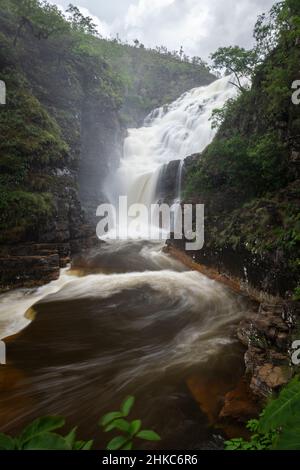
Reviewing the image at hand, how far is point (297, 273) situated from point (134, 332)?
370cm

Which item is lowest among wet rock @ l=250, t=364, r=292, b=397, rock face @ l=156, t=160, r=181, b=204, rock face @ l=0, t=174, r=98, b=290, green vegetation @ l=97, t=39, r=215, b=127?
wet rock @ l=250, t=364, r=292, b=397

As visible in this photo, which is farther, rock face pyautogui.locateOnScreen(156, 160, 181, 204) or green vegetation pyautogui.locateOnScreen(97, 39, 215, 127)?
green vegetation pyautogui.locateOnScreen(97, 39, 215, 127)

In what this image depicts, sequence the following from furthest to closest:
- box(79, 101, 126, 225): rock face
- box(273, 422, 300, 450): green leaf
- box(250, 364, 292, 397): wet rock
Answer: box(79, 101, 126, 225): rock face, box(250, 364, 292, 397): wet rock, box(273, 422, 300, 450): green leaf

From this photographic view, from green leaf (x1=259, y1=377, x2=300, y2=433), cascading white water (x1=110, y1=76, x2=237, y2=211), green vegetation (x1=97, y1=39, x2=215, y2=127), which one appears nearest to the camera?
green leaf (x1=259, y1=377, x2=300, y2=433)

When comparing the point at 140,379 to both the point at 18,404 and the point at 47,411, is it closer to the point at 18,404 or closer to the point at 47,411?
the point at 47,411

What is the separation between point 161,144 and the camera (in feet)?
99.8

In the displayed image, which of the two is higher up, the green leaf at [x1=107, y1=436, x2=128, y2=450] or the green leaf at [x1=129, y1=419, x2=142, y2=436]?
the green leaf at [x1=129, y1=419, x2=142, y2=436]

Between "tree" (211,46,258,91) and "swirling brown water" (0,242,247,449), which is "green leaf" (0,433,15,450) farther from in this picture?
"tree" (211,46,258,91)

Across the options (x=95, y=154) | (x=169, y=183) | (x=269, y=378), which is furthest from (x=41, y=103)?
(x=269, y=378)

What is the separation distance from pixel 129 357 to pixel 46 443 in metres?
4.65

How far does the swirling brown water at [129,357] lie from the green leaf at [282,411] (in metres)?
2.00

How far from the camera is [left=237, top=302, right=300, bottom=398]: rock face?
4027mm

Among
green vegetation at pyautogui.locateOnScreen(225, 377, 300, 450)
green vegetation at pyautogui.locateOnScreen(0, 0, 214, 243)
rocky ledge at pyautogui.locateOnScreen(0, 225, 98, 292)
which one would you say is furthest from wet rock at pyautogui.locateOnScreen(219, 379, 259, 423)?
green vegetation at pyautogui.locateOnScreen(0, 0, 214, 243)

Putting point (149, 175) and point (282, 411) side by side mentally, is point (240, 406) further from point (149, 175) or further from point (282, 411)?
point (149, 175)
